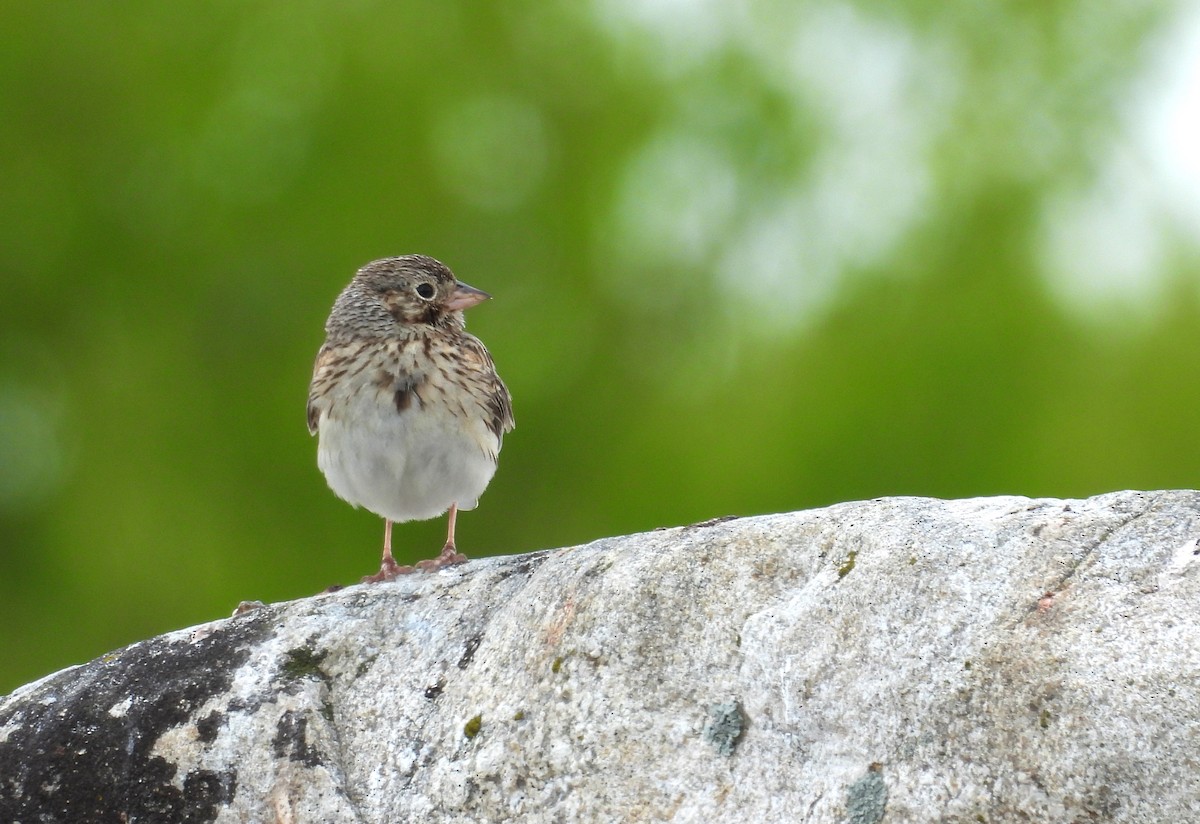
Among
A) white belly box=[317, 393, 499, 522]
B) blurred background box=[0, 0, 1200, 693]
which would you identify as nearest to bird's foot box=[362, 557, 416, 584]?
white belly box=[317, 393, 499, 522]

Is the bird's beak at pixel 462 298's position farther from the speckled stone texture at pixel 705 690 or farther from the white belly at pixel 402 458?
the speckled stone texture at pixel 705 690

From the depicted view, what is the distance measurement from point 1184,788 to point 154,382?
997cm

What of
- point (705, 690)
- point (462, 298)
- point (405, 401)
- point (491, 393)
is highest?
point (462, 298)

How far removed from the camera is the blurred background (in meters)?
10.6

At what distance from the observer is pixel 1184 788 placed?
8.71ft

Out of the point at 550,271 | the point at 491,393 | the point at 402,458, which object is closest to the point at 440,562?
the point at 402,458

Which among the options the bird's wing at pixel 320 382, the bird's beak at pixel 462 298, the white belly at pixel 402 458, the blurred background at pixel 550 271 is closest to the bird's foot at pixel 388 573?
the white belly at pixel 402 458

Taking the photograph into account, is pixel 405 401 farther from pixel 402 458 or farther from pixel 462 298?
pixel 462 298

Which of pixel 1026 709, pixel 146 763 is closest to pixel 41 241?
pixel 146 763

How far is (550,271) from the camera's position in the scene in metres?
12.1

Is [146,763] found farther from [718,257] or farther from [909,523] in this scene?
[718,257]

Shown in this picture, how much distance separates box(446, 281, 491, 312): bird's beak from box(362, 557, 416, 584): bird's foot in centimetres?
126

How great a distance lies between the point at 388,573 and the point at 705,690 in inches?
78.5

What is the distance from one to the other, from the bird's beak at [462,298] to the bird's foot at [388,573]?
1.26 metres
